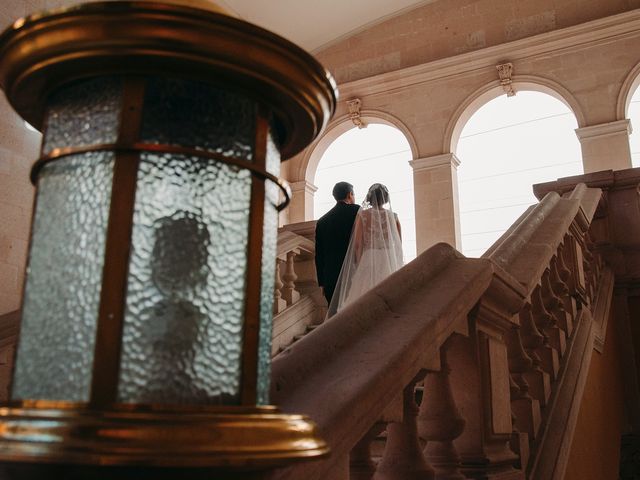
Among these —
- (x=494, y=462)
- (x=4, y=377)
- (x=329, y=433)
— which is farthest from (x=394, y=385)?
(x=4, y=377)

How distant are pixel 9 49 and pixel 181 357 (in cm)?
40

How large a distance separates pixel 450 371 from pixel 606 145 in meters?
9.43

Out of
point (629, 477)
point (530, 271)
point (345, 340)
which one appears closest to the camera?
point (345, 340)

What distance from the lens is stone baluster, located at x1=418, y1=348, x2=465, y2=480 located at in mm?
1824

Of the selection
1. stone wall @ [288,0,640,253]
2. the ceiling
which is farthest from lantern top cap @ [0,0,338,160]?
the ceiling

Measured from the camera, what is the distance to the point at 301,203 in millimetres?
12812

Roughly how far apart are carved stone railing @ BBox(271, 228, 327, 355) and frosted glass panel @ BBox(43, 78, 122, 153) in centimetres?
509

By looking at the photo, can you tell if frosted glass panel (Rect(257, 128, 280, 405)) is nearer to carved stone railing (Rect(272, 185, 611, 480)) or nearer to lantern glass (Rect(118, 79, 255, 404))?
lantern glass (Rect(118, 79, 255, 404))

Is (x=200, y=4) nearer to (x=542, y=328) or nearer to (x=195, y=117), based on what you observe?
(x=195, y=117)

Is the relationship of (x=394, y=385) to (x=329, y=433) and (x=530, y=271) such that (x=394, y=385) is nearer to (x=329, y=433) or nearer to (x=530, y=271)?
(x=329, y=433)

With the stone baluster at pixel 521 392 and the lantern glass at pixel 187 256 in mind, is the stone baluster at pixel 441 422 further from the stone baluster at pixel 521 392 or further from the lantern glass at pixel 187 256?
the lantern glass at pixel 187 256

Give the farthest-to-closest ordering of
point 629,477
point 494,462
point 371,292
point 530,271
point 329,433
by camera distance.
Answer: point 629,477 < point 530,271 < point 494,462 < point 371,292 < point 329,433

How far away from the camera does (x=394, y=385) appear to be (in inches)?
56.4

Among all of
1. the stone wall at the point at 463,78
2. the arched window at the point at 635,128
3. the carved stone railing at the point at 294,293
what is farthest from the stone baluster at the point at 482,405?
the arched window at the point at 635,128
